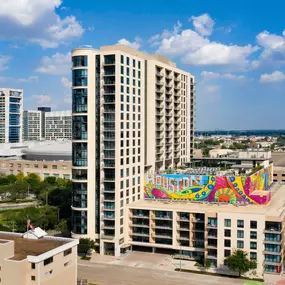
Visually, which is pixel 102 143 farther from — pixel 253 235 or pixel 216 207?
pixel 253 235

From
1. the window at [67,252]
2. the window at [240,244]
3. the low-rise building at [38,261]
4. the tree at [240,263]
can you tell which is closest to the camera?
the low-rise building at [38,261]

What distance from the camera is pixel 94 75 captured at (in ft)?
243

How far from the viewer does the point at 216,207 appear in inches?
2874

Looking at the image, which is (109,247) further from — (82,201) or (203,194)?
(203,194)

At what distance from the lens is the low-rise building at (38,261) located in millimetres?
45656

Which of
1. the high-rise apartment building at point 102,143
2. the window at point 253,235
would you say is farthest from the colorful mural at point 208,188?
the window at point 253,235

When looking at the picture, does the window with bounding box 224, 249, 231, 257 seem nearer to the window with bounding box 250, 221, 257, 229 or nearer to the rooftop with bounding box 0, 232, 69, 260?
the window with bounding box 250, 221, 257, 229

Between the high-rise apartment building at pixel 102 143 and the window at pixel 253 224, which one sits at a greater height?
the high-rise apartment building at pixel 102 143

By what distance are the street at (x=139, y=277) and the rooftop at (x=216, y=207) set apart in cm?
1107

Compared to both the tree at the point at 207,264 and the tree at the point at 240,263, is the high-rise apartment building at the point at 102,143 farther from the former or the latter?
the tree at the point at 240,263

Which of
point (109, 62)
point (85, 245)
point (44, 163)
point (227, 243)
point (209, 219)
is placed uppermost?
point (109, 62)

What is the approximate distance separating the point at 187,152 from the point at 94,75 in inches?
1752

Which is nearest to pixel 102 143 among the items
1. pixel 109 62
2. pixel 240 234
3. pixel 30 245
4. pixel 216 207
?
pixel 109 62

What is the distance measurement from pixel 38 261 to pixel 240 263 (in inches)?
1177
